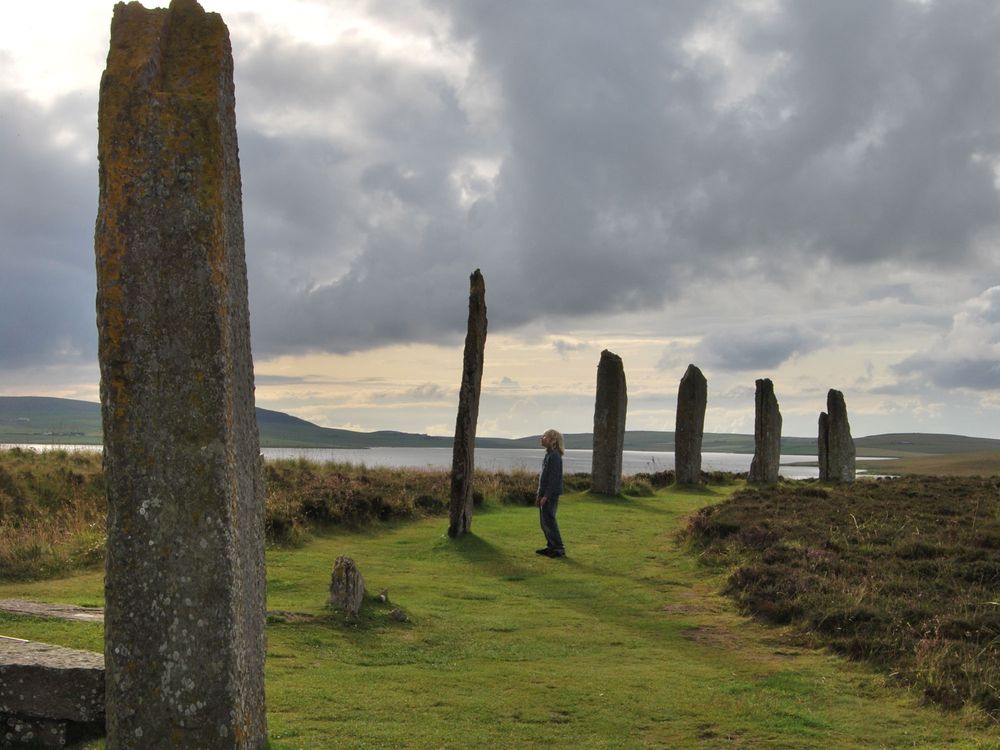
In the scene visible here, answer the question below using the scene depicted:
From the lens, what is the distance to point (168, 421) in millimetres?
5965

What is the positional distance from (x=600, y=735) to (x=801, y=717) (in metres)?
1.94

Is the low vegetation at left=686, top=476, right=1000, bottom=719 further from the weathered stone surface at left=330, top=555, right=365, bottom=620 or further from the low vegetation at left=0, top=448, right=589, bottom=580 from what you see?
the low vegetation at left=0, top=448, right=589, bottom=580

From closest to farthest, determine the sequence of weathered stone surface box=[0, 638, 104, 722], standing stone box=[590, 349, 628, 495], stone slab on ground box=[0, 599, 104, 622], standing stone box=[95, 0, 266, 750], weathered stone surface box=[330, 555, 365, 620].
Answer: standing stone box=[95, 0, 266, 750], weathered stone surface box=[0, 638, 104, 722], stone slab on ground box=[0, 599, 104, 622], weathered stone surface box=[330, 555, 365, 620], standing stone box=[590, 349, 628, 495]

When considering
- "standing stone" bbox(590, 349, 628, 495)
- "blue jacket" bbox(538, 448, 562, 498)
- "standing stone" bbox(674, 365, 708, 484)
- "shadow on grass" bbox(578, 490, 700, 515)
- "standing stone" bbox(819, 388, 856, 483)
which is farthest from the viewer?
"standing stone" bbox(819, 388, 856, 483)

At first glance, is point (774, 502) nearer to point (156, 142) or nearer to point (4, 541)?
point (4, 541)

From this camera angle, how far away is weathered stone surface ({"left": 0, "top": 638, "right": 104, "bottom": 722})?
22.0ft

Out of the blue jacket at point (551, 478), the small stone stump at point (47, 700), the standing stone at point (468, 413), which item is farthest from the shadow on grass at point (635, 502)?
the small stone stump at point (47, 700)

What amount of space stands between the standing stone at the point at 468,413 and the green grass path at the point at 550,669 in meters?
2.51

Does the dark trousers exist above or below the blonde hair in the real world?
below

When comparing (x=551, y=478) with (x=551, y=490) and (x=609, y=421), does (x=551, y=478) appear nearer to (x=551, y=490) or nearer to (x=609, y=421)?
(x=551, y=490)

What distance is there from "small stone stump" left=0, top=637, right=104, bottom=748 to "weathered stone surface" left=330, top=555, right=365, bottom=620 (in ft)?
15.3

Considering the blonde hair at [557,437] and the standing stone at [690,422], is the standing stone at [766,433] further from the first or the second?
the blonde hair at [557,437]

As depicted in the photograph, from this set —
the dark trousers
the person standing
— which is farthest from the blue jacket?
the dark trousers

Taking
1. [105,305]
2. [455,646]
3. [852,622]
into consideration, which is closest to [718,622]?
[852,622]
